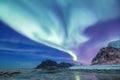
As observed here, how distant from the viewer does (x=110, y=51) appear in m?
197

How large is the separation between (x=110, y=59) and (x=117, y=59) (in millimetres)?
9698

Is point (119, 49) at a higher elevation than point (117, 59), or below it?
higher

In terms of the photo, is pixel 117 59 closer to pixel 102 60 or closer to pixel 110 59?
pixel 110 59

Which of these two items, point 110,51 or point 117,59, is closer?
point 117,59

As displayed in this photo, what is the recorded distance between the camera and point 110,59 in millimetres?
186375

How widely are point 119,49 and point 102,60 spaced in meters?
23.5

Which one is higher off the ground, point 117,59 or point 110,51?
point 110,51

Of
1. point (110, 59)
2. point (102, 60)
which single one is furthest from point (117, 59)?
point (102, 60)

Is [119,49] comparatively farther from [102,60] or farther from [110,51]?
[102,60]

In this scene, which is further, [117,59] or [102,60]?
[102,60]

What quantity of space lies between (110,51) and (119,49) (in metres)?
10.4

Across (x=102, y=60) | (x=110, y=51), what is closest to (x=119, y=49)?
(x=110, y=51)

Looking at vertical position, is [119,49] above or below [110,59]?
above

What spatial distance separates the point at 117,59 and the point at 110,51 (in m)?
20.4
